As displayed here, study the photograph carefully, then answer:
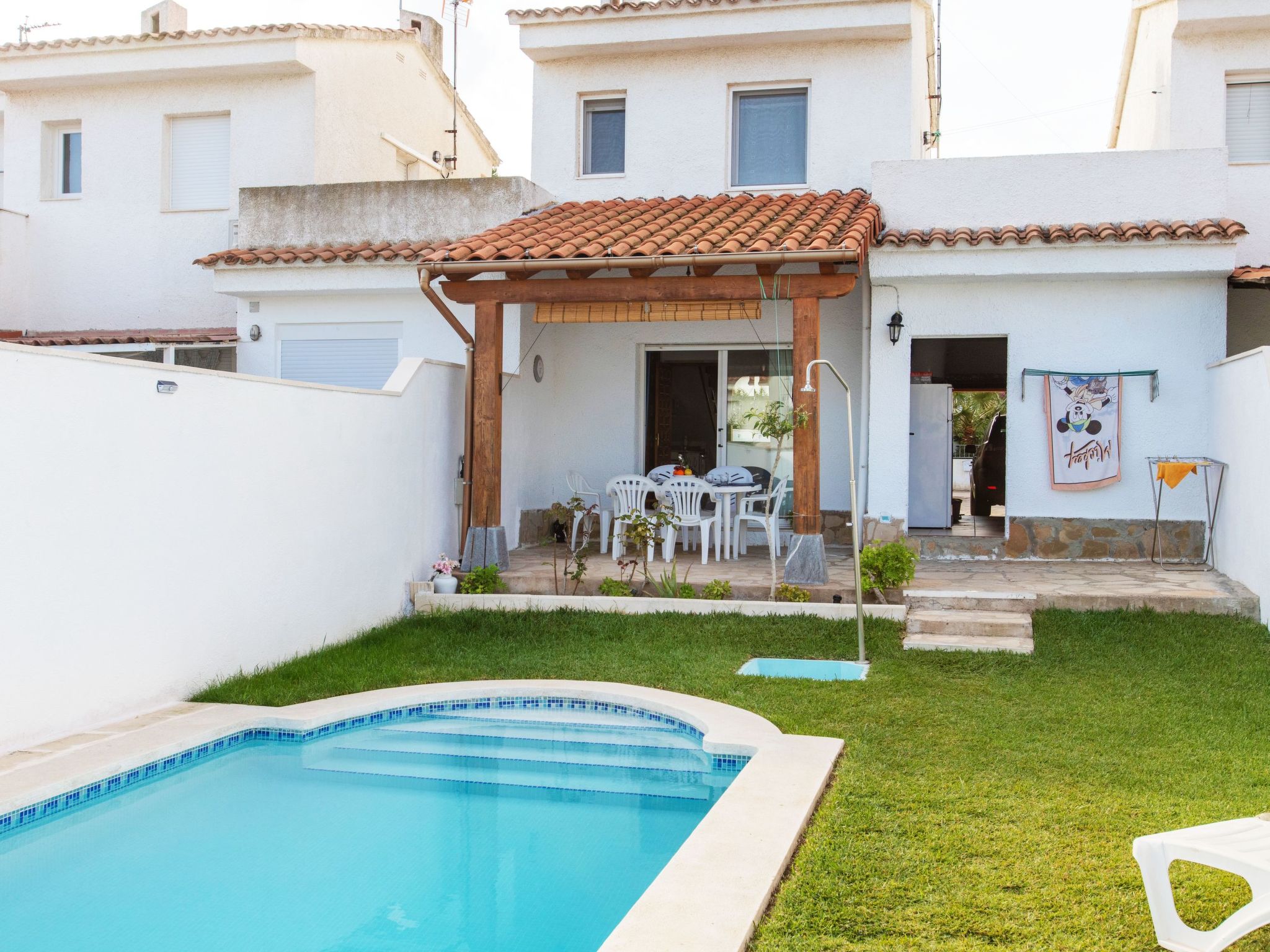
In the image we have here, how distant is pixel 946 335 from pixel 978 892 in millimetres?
9119

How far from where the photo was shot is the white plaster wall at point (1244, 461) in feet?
32.3

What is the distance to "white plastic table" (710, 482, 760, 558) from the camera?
12609mm

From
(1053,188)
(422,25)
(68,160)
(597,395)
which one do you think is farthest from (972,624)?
(422,25)

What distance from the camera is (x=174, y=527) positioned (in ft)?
25.7

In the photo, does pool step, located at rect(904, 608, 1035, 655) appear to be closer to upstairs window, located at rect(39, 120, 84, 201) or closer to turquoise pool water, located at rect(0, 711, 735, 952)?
turquoise pool water, located at rect(0, 711, 735, 952)

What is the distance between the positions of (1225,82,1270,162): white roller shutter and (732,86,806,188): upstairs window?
5.49 m

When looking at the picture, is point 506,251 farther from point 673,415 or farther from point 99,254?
point 99,254

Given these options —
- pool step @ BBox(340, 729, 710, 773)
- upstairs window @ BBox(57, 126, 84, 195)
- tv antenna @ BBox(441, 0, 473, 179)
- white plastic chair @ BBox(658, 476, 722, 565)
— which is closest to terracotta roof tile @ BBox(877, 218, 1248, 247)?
white plastic chair @ BBox(658, 476, 722, 565)

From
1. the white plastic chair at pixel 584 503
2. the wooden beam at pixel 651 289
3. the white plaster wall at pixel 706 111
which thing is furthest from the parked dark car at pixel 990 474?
the wooden beam at pixel 651 289

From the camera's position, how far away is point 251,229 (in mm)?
14820

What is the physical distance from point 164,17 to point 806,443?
14647mm

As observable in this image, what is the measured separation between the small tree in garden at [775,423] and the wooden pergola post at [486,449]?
9.57ft

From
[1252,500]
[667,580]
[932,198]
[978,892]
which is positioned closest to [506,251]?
[667,580]

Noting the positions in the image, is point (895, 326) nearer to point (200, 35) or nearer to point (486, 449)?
point (486, 449)
